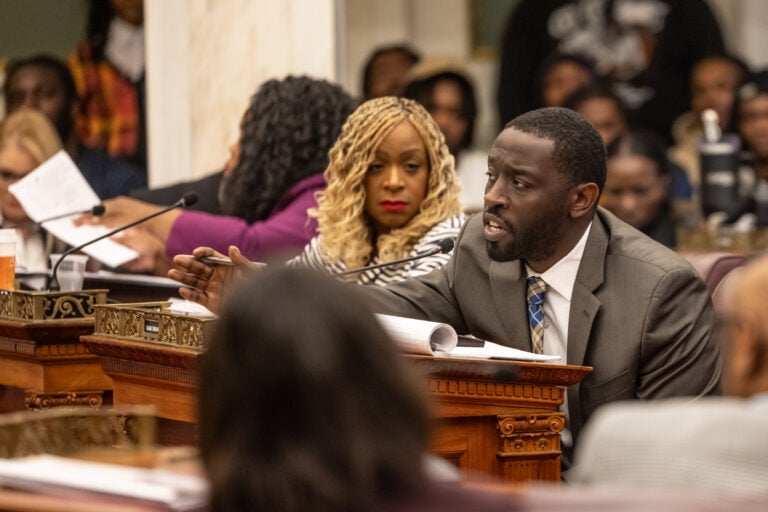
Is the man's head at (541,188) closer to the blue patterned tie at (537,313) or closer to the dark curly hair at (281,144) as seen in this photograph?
the blue patterned tie at (537,313)

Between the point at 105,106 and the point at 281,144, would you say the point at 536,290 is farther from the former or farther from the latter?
the point at 105,106

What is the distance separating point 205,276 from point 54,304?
0.66 m

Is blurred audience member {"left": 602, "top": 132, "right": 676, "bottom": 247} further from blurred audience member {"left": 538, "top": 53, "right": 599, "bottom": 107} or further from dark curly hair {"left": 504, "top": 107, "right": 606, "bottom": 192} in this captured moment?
dark curly hair {"left": 504, "top": 107, "right": 606, "bottom": 192}

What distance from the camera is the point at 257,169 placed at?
5.54 meters

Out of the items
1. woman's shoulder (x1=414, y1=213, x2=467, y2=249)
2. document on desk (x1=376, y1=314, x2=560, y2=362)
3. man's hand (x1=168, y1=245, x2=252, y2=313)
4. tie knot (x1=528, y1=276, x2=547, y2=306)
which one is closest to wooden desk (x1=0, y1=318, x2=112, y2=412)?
man's hand (x1=168, y1=245, x2=252, y2=313)

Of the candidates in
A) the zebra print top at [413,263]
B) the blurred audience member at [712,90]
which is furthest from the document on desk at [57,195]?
the blurred audience member at [712,90]

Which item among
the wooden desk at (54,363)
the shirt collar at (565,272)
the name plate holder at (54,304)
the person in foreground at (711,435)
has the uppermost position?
the person in foreground at (711,435)

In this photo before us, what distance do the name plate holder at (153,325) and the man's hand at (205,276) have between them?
85mm

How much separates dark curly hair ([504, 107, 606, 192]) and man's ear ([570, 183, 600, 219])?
0.6 inches

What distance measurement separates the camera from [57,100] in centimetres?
917

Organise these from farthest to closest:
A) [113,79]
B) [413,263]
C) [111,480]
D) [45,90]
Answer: [113,79]
[45,90]
[413,263]
[111,480]

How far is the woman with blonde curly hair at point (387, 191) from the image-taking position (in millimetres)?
4555

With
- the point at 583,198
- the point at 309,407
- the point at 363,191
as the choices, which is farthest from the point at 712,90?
the point at 309,407

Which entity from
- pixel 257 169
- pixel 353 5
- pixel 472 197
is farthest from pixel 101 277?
pixel 353 5
